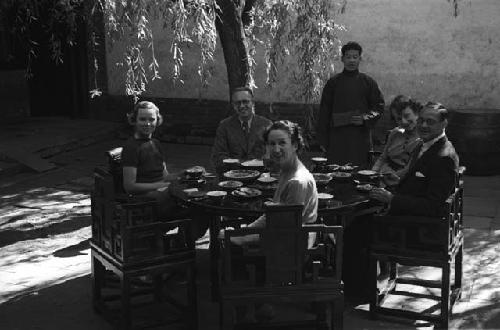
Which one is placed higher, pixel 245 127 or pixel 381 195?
pixel 245 127

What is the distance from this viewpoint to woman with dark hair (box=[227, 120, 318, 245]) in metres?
4.48

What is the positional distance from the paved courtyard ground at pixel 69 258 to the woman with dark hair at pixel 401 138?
0.87 metres

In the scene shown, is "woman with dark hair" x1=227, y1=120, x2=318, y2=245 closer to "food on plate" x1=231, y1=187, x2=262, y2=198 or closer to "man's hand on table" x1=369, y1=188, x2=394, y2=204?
"food on plate" x1=231, y1=187, x2=262, y2=198

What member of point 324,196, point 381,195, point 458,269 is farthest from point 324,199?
point 458,269

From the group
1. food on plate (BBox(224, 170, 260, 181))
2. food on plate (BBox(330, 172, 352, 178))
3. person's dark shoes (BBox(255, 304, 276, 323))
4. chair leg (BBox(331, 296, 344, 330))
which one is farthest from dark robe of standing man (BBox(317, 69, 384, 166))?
chair leg (BBox(331, 296, 344, 330))

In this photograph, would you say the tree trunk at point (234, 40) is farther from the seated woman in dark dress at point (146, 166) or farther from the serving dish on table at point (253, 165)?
the seated woman in dark dress at point (146, 166)

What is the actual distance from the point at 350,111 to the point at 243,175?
202cm

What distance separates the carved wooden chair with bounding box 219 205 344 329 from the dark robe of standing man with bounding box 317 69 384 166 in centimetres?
303

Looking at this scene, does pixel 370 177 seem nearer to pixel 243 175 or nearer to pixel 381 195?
pixel 381 195

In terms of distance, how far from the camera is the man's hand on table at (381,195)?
5.03 m

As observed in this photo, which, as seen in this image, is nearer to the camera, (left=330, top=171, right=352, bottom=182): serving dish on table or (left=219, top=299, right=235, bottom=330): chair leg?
(left=219, top=299, right=235, bottom=330): chair leg

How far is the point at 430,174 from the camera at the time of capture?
494cm

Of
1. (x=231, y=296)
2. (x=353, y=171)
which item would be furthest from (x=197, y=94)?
(x=231, y=296)

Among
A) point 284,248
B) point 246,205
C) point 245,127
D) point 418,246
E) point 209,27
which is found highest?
point 209,27
